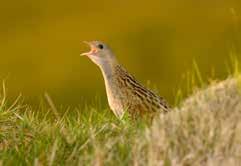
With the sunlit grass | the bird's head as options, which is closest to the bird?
the bird's head

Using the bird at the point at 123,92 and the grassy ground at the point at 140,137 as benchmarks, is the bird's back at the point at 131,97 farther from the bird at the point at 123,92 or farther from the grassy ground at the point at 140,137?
the grassy ground at the point at 140,137

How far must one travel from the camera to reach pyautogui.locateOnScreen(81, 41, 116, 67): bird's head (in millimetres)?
12172

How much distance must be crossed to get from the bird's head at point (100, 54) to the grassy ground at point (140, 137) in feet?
9.73

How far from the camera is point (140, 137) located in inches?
320

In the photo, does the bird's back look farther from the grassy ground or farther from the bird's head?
the grassy ground

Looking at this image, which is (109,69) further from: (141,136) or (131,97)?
(141,136)

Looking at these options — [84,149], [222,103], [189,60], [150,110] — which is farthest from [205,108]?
[189,60]

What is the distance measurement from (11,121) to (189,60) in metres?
10.1

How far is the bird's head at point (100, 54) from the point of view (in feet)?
39.9

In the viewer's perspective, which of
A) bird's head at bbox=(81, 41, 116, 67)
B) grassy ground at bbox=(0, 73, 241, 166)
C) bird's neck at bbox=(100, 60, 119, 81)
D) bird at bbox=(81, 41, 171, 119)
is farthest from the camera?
bird's head at bbox=(81, 41, 116, 67)

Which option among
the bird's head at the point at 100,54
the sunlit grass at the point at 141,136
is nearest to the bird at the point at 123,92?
the bird's head at the point at 100,54

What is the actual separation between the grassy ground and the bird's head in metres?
2.97

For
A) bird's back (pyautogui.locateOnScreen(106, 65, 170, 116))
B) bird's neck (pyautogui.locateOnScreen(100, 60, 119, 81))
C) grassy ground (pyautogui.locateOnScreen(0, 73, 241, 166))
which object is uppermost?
grassy ground (pyautogui.locateOnScreen(0, 73, 241, 166))

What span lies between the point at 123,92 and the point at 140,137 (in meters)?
3.31
